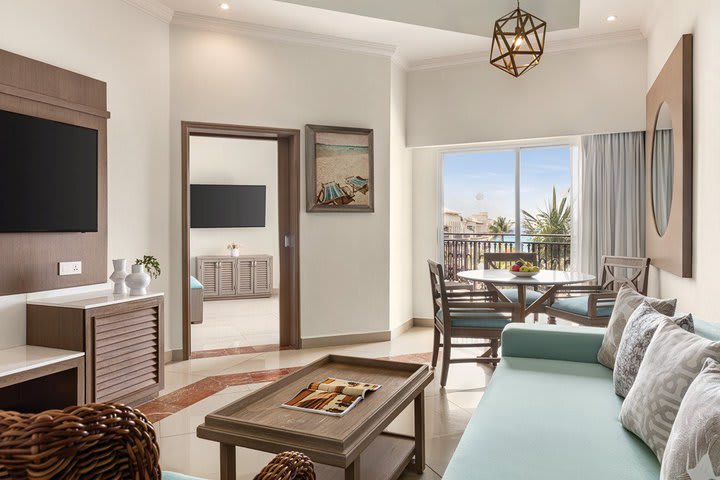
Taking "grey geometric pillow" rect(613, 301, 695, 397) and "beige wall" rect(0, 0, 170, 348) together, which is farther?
"beige wall" rect(0, 0, 170, 348)

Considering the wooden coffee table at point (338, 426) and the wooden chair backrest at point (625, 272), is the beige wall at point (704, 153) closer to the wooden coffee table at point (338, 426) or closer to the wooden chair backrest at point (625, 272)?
the wooden chair backrest at point (625, 272)

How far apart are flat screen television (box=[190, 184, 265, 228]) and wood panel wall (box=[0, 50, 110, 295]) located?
4514mm

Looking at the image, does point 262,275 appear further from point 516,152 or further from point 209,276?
point 516,152

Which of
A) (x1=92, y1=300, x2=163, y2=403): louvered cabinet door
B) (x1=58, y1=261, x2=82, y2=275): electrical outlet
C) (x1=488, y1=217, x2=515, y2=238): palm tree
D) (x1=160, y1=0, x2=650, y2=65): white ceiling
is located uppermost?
(x1=160, y1=0, x2=650, y2=65): white ceiling

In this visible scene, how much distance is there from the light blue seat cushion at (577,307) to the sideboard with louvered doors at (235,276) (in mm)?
5276

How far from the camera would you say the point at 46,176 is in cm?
→ 327

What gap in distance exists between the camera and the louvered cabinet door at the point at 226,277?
823 cm

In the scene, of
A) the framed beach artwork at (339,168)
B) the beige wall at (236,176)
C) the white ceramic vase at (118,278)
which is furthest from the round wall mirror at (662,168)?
the beige wall at (236,176)

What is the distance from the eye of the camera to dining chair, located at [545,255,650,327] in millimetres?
3934

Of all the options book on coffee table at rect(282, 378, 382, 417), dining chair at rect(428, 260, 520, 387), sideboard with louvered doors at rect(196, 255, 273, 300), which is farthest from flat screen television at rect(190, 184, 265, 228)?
book on coffee table at rect(282, 378, 382, 417)

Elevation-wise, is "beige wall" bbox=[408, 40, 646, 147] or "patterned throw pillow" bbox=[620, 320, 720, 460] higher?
"beige wall" bbox=[408, 40, 646, 147]

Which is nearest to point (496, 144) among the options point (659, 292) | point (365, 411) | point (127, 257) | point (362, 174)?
point (362, 174)

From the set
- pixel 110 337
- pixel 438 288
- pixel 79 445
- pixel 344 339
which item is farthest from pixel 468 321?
pixel 79 445

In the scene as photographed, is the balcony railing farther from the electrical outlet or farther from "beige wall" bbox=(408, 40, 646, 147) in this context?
the electrical outlet
